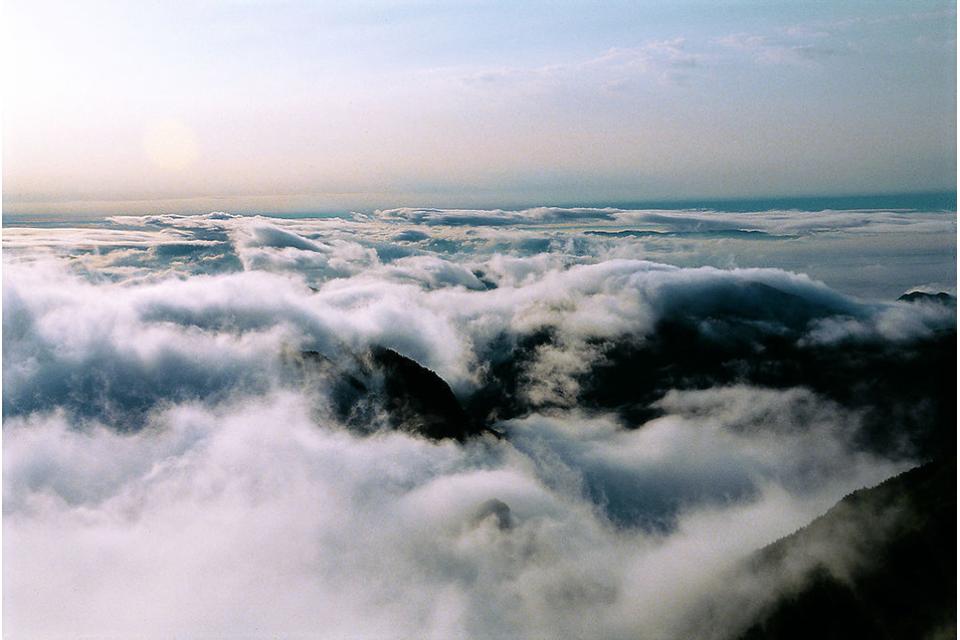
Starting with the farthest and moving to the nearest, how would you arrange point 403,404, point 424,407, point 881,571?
point 424,407, point 403,404, point 881,571

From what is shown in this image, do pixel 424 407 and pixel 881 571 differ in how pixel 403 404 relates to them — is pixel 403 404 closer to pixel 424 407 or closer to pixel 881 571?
pixel 424 407

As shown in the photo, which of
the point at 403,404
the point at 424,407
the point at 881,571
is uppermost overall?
the point at 881,571

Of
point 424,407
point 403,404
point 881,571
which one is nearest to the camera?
point 881,571

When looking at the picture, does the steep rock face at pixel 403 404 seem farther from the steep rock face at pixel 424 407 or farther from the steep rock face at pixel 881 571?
the steep rock face at pixel 881 571

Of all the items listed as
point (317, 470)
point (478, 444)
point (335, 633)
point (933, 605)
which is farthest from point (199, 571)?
point (933, 605)

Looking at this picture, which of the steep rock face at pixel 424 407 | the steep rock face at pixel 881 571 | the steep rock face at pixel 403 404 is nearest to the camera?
the steep rock face at pixel 881 571

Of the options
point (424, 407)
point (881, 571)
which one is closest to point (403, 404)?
point (424, 407)

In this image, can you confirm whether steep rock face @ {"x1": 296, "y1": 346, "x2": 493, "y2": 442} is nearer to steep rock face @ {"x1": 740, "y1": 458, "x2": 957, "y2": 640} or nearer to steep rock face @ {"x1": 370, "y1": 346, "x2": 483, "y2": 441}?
steep rock face @ {"x1": 370, "y1": 346, "x2": 483, "y2": 441}

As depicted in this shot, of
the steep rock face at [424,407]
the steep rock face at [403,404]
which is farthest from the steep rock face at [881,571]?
the steep rock face at [403,404]
